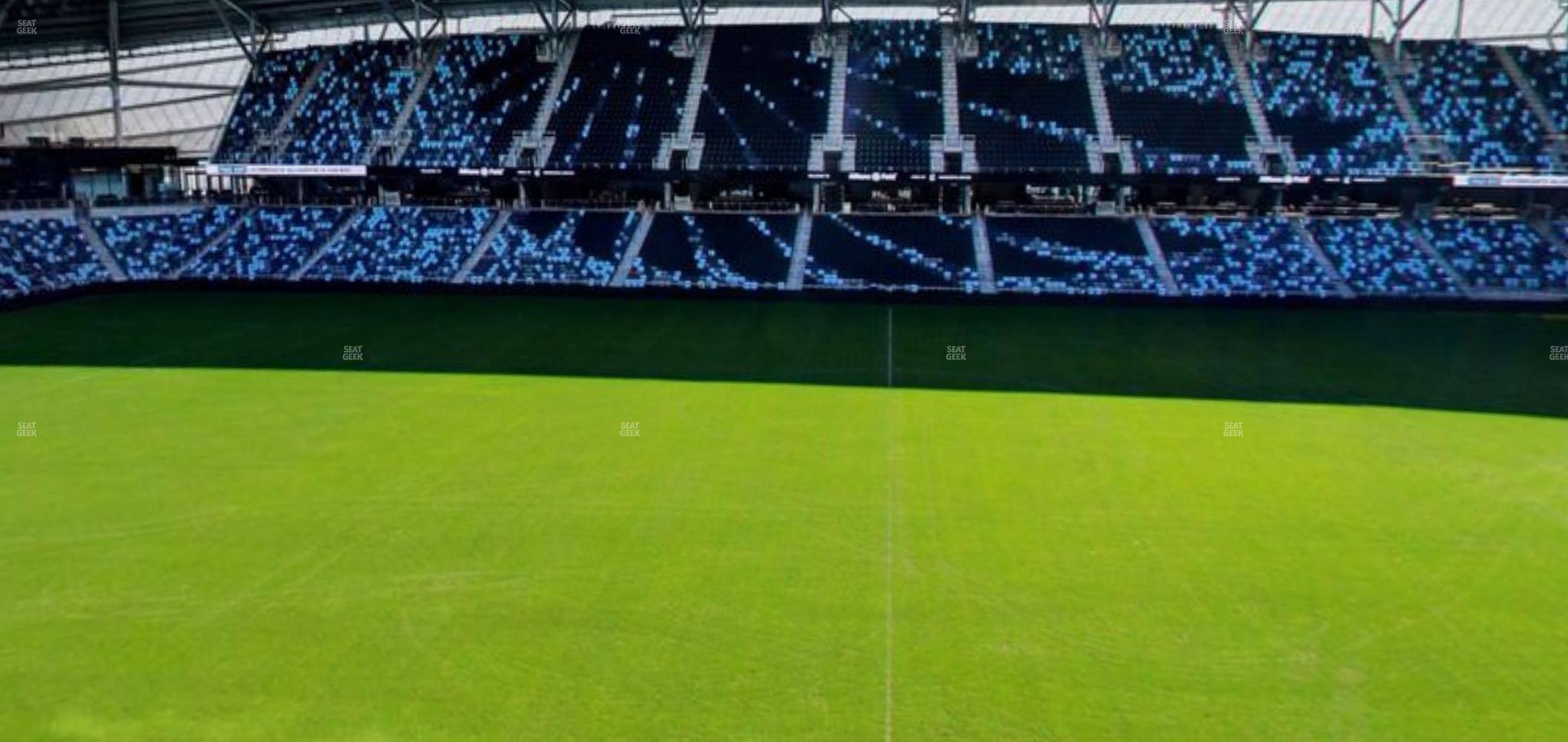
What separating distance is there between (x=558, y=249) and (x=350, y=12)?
17.5 metres

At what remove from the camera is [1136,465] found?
68.0 ft

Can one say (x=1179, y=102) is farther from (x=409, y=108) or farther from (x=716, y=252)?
(x=409, y=108)

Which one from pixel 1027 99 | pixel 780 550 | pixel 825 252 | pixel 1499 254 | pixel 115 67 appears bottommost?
pixel 780 550

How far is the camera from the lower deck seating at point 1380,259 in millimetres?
43062

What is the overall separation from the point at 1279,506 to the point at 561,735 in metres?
12.7

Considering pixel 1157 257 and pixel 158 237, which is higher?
pixel 158 237

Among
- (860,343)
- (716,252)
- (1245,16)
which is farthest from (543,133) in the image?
(1245,16)

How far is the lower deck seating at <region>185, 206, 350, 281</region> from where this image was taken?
48.0m

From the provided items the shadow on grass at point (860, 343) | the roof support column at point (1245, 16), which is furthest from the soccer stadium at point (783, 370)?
the shadow on grass at point (860, 343)

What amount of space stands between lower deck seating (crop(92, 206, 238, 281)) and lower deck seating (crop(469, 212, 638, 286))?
13.5m

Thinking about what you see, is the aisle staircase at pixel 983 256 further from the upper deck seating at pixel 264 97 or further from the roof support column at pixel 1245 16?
the upper deck seating at pixel 264 97

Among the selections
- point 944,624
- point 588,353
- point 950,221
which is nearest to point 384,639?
point 944,624

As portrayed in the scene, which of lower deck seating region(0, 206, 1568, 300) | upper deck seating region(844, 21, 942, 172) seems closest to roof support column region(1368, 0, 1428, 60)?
lower deck seating region(0, 206, 1568, 300)

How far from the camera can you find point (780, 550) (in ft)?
53.4
